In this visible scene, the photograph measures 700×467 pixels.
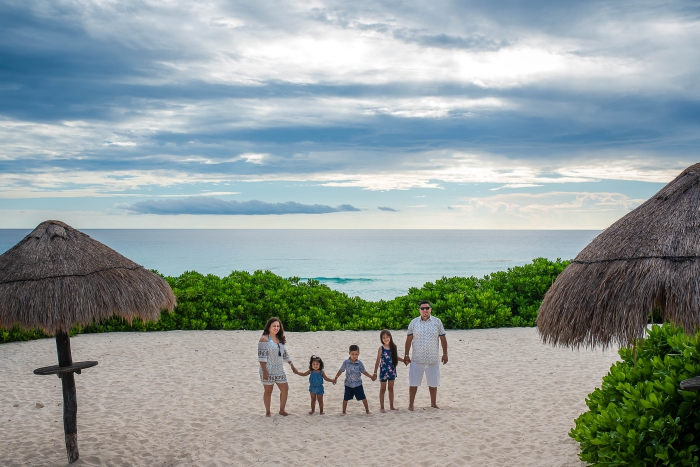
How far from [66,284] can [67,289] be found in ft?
0.21

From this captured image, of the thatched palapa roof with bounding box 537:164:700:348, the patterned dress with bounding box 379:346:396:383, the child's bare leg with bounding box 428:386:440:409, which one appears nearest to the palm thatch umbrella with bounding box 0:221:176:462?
the patterned dress with bounding box 379:346:396:383

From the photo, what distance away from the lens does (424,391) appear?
9.71m

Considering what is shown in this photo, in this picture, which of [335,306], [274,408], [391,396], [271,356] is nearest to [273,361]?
[271,356]

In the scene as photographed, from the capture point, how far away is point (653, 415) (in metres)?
4.85

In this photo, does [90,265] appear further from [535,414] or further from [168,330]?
[168,330]

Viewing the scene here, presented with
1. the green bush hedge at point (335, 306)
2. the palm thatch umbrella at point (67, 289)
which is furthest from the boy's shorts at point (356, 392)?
the green bush hedge at point (335, 306)

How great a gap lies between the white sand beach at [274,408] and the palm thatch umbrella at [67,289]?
4.49ft

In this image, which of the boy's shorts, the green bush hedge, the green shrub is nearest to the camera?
the green shrub

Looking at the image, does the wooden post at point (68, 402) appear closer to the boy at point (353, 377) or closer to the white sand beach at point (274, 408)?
the white sand beach at point (274, 408)

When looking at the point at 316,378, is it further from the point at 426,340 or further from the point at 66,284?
the point at 66,284

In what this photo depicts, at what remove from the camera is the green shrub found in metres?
4.75

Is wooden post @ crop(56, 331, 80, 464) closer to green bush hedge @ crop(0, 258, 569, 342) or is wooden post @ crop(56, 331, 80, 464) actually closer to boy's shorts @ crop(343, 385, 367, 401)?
boy's shorts @ crop(343, 385, 367, 401)

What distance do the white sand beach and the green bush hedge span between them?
185cm

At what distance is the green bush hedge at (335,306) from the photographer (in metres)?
15.1
